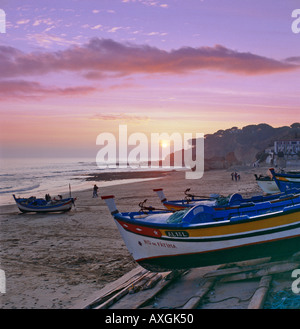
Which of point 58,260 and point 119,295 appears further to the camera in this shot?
point 58,260

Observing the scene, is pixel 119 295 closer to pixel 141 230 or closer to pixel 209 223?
pixel 141 230

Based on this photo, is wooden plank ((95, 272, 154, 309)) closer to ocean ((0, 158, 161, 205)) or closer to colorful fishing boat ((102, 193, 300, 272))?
colorful fishing boat ((102, 193, 300, 272))

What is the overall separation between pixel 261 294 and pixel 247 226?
2.08 metres

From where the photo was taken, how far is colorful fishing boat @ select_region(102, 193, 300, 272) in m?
9.17

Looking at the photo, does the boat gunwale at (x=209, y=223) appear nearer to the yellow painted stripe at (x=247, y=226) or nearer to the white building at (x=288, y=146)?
the yellow painted stripe at (x=247, y=226)

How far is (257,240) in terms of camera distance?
9.25 metres

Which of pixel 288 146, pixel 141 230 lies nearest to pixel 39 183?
pixel 141 230

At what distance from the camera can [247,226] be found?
9219 millimetres

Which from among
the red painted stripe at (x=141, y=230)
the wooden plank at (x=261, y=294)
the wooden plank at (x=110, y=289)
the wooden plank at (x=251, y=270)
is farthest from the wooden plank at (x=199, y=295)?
the wooden plank at (x=110, y=289)

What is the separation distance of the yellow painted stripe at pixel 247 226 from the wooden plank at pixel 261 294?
1.33m

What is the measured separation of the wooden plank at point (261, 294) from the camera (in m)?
7.04

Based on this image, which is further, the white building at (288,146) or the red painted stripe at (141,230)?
the white building at (288,146)
